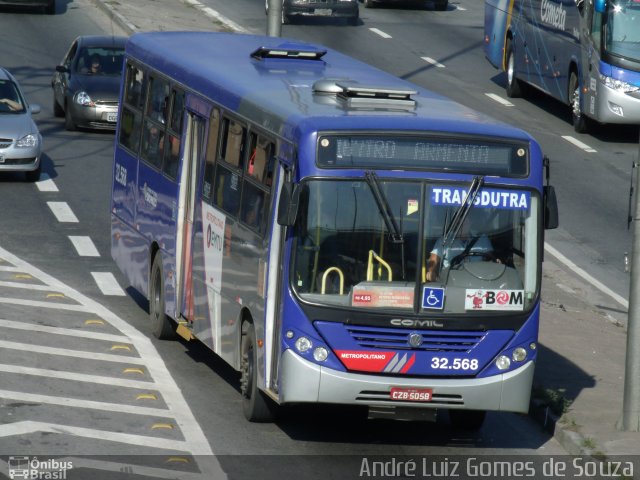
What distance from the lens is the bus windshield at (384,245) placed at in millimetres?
11484

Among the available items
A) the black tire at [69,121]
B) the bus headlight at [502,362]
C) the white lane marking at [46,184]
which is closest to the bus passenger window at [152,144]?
the bus headlight at [502,362]

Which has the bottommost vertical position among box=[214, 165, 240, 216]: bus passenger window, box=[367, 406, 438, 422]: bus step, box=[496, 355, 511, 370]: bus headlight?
box=[367, 406, 438, 422]: bus step

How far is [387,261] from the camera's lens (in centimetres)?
1152

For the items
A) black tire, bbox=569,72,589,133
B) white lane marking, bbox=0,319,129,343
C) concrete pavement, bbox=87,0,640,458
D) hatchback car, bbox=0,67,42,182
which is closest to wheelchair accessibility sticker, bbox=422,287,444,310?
concrete pavement, bbox=87,0,640,458

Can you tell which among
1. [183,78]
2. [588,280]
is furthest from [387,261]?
[588,280]

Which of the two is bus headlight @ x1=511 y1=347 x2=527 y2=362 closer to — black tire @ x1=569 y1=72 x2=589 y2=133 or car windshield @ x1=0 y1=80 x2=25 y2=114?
car windshield @ x1=0 y1=80 x2=25 y2=114

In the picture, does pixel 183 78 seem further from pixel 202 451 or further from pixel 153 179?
pixel 202 451

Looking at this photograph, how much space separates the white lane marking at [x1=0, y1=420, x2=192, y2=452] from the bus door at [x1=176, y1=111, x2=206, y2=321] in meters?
2.75

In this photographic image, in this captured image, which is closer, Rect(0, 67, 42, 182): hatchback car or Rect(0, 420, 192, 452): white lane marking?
Rect(0, 420, 192, 452): white lane marking

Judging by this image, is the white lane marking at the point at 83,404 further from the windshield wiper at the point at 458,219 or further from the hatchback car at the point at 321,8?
the hatchback car at the point at 321,8

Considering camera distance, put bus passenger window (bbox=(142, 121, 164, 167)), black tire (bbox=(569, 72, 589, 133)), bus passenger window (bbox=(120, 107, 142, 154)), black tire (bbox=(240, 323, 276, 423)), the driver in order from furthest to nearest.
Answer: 1. black tire (bbox=(569, 72, 589, 133))
2. bus passenger window (bbox=(120, 107, 142, 154))
3. bus passenger window (bbox=(142, 121, 164, 167))
4. black tire (bbox=(240, 323, 276, 423))
5. the driver

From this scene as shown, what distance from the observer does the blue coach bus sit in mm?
27234

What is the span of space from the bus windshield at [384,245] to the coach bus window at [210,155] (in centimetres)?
256

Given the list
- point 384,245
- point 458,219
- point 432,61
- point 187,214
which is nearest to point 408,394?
point 384,245
